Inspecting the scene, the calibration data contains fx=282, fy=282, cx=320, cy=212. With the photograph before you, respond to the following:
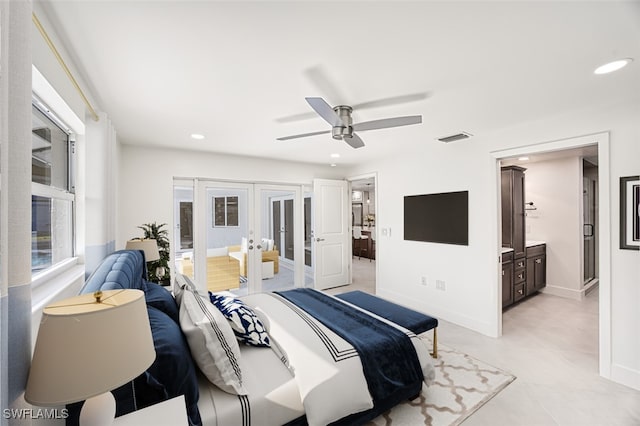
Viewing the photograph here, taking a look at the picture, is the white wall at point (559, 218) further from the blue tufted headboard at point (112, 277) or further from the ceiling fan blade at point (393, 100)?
the blue tufted headboard at point (112, 277)

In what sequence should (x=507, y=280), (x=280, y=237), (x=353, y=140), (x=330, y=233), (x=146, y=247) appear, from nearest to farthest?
(x=353, y=140)
(x=146, y=247)
(x=507, y=280)
(x=280, y=237)
(x=330, y=233)

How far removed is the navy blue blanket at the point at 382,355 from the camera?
6.04 feet

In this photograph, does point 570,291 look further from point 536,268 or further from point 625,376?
point 625,376

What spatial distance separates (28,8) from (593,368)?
429 centimetres

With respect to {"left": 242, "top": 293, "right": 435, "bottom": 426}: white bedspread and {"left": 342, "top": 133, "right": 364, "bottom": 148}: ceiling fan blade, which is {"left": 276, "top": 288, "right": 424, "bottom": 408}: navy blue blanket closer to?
{"left": 242, "top": 293, "right": 435, "bottom": 426}: white bedspread

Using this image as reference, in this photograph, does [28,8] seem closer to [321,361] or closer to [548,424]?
[321,361]

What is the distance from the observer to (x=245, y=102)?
7.63 feet

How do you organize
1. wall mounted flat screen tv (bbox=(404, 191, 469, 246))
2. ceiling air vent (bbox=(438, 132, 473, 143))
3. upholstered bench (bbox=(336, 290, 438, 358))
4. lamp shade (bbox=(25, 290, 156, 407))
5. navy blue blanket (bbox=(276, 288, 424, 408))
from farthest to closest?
wall mounted flat screen tv (bbox=(404, 191, 469, 246)) < ceiling air vent (bbox=(438, 132, 473, 143)) < upholstered bench (bbox=(336, 290, 438, 358)) < navy blue blanket (bbox=(276, 288, 424, 408)) < lamp shade (bbox=(25, 290, 156, 407))

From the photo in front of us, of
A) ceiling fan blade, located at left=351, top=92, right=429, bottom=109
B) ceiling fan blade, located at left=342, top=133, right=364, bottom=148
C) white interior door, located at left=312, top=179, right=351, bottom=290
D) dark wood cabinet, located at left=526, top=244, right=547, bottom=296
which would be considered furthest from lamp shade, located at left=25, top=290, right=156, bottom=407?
dark wood cabinet, located at left=526, top=244, right=547, bottom=296

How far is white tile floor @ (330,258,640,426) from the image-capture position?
199 centimetres

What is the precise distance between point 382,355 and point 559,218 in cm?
464

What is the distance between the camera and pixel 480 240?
340 cm

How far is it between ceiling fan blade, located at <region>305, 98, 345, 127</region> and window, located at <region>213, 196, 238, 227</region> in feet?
9.32

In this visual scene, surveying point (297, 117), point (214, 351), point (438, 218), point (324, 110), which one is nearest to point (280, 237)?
point (438, 218)
